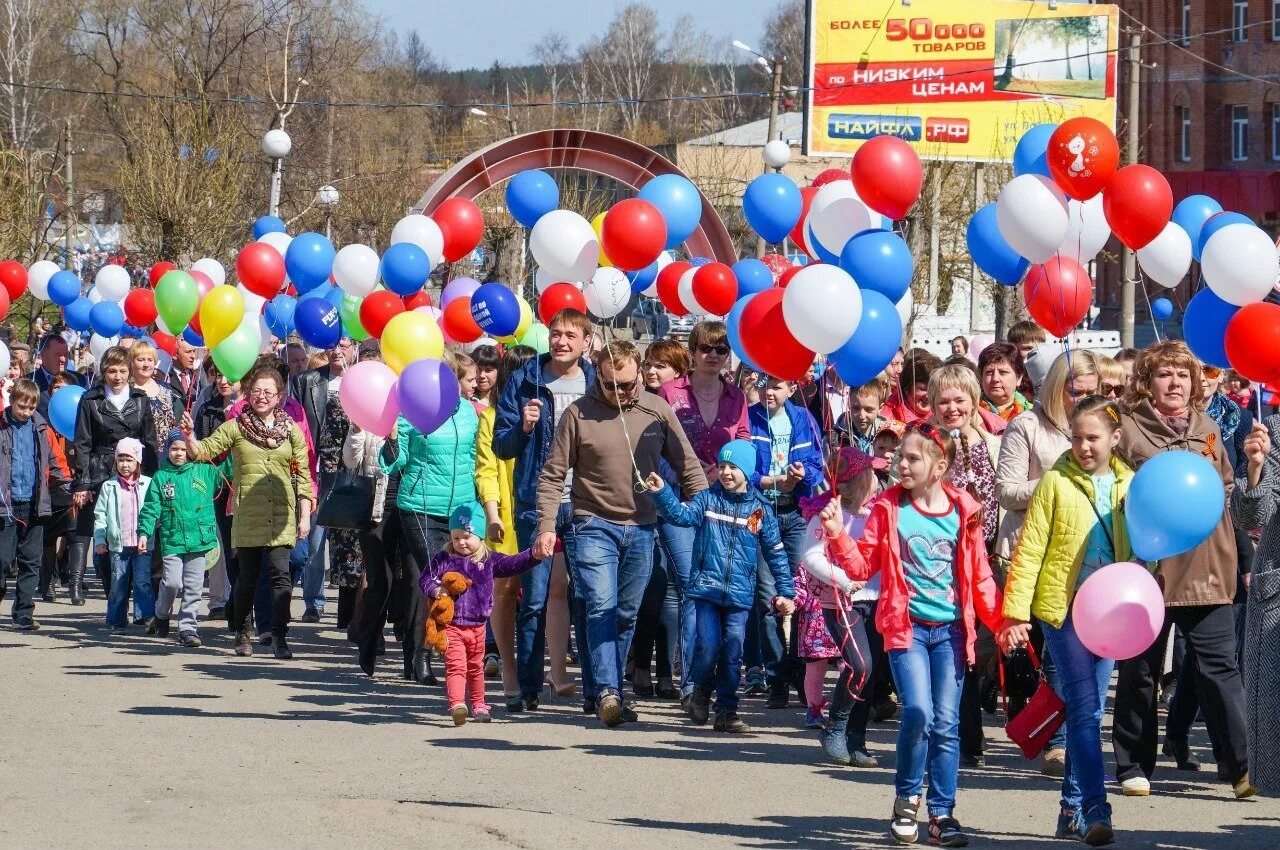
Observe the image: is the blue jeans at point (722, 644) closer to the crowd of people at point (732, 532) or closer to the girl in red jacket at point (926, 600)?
the crowd of people at point (732, 532)

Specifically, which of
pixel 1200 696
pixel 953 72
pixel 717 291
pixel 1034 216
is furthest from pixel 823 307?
pixel 953 72

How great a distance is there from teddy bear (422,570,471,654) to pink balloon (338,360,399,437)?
96cm

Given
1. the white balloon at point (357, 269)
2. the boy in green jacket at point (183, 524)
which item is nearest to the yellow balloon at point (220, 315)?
the white balloon at point (357, 269)

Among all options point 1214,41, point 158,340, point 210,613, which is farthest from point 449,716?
point 1214,41

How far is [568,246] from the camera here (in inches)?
412

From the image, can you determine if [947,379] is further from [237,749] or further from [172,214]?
[172,214]

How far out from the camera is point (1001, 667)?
29.4 ft

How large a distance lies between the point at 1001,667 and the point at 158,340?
37.4 ft

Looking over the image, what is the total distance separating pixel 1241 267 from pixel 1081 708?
2.53m

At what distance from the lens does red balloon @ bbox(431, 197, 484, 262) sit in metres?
13.4

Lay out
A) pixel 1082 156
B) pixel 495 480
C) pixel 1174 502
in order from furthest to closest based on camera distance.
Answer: pixel 495 480 < pixel 1082 156 < pixel 1174 502

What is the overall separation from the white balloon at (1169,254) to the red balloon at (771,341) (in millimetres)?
2667

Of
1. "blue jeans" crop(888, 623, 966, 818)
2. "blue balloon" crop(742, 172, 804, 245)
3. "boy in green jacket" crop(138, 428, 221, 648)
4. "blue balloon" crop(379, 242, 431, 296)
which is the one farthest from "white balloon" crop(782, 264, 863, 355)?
"boy in green jacket" crop(138, 428, 221, 648)

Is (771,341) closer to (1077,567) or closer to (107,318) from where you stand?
(1077,567)
